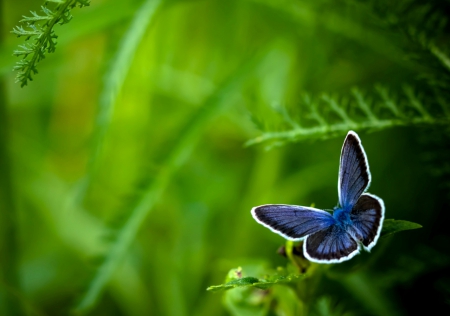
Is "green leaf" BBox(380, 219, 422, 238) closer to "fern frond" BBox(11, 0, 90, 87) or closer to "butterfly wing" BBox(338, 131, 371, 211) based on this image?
"butterfly wing" BBox(338, 131, 371, 211)

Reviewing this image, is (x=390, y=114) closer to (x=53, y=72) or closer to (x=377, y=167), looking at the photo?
(x=377, y=167)

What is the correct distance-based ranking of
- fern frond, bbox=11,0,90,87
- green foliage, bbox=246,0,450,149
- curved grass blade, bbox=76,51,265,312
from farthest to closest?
curved grass blade, bbox=76,51,265,312 → green foliage, bbox=246,0,450,149 → fern frond, bbox=11,0,90,87

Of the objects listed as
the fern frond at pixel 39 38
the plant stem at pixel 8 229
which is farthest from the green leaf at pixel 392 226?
the plant stem at pixel 8 229

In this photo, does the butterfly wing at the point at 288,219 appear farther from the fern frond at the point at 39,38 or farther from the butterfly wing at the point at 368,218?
the fern frond at the point at 39,38

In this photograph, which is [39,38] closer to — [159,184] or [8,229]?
[159,184]

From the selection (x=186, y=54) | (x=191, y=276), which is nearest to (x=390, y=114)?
(x=191, y=276)

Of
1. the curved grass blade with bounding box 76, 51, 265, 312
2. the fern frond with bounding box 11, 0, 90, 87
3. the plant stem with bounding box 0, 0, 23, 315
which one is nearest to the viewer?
the fern frond with bounding box 11, 0, 90, 87

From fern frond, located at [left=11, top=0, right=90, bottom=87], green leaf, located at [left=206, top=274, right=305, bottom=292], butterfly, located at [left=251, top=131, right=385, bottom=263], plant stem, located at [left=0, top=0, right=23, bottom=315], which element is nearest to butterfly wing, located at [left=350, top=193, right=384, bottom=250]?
butterfly, located at [left=251, top=131, right=385, bottom=263]
